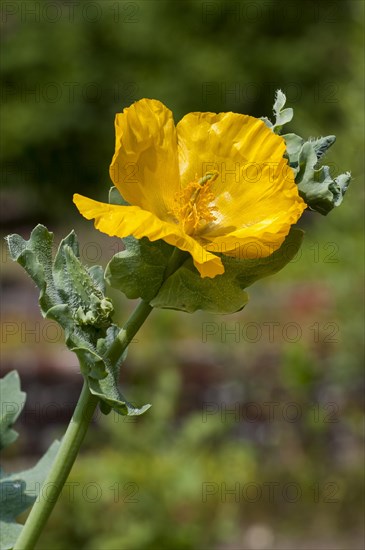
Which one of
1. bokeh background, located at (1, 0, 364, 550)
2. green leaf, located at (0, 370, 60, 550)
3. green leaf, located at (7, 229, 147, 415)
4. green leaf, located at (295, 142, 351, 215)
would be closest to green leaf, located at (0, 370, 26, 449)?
green leaf, located at (0, 370, 60, 550)

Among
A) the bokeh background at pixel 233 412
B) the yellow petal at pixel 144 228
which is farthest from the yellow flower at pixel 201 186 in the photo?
the bokeh background at pixel 233 412

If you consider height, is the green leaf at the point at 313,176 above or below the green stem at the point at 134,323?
above

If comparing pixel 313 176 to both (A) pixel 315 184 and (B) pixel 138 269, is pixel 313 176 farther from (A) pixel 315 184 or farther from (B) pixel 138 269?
(B) pixel 138 269

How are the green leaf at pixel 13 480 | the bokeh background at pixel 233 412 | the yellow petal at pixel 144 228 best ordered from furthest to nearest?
the bokeh background at pixel 233 412, the green leaf at pixel 13 480, the yellow petal at pixel 144 228

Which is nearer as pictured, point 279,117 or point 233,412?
point 279,117

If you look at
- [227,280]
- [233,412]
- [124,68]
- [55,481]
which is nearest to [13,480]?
[55,481]

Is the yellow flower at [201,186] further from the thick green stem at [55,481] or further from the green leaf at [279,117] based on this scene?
the thick green stem at [55,481]

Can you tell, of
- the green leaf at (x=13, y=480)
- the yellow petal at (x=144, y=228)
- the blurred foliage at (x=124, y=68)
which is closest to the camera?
the yellow petal at (x=144, y=228)
